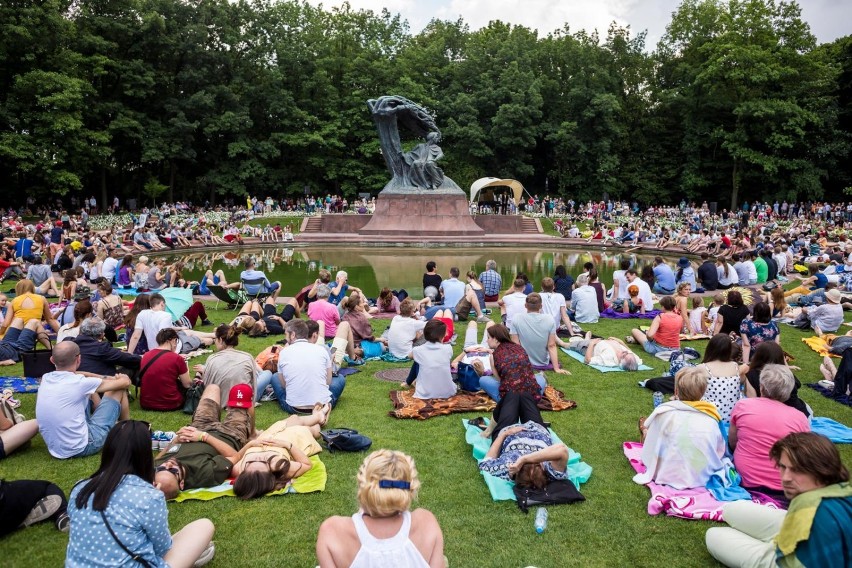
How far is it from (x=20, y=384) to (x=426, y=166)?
26938mm

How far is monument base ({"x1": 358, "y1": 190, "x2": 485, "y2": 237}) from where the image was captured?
32.8 m

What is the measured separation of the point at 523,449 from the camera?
5555 mm

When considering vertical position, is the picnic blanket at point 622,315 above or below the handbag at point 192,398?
below

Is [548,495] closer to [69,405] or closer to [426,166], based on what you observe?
[69,405]

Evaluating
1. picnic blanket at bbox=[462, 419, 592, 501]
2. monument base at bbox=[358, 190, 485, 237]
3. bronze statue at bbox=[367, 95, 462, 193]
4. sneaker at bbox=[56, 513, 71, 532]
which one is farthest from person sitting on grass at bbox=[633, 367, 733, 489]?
bronze statue at bbox=[367, 95, 462, 193]

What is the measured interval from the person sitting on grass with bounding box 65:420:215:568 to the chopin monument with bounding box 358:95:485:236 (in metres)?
28.6

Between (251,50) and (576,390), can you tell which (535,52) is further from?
(576,390)

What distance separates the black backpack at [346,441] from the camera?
20.8 feet

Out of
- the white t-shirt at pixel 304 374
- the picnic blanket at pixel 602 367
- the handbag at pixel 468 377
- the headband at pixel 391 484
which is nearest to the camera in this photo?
the headband at pixel 391 484

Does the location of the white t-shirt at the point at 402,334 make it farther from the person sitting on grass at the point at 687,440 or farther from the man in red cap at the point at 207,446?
the person sitting on grass at the point at 687,440

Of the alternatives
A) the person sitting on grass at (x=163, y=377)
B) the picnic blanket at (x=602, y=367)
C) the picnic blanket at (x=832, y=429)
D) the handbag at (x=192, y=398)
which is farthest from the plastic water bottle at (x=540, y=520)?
the picnic blanket at (x=602, y=367)

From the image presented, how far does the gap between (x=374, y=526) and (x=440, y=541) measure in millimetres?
357

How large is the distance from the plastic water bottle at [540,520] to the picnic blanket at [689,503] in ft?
2.88

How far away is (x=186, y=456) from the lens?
17.9ft
